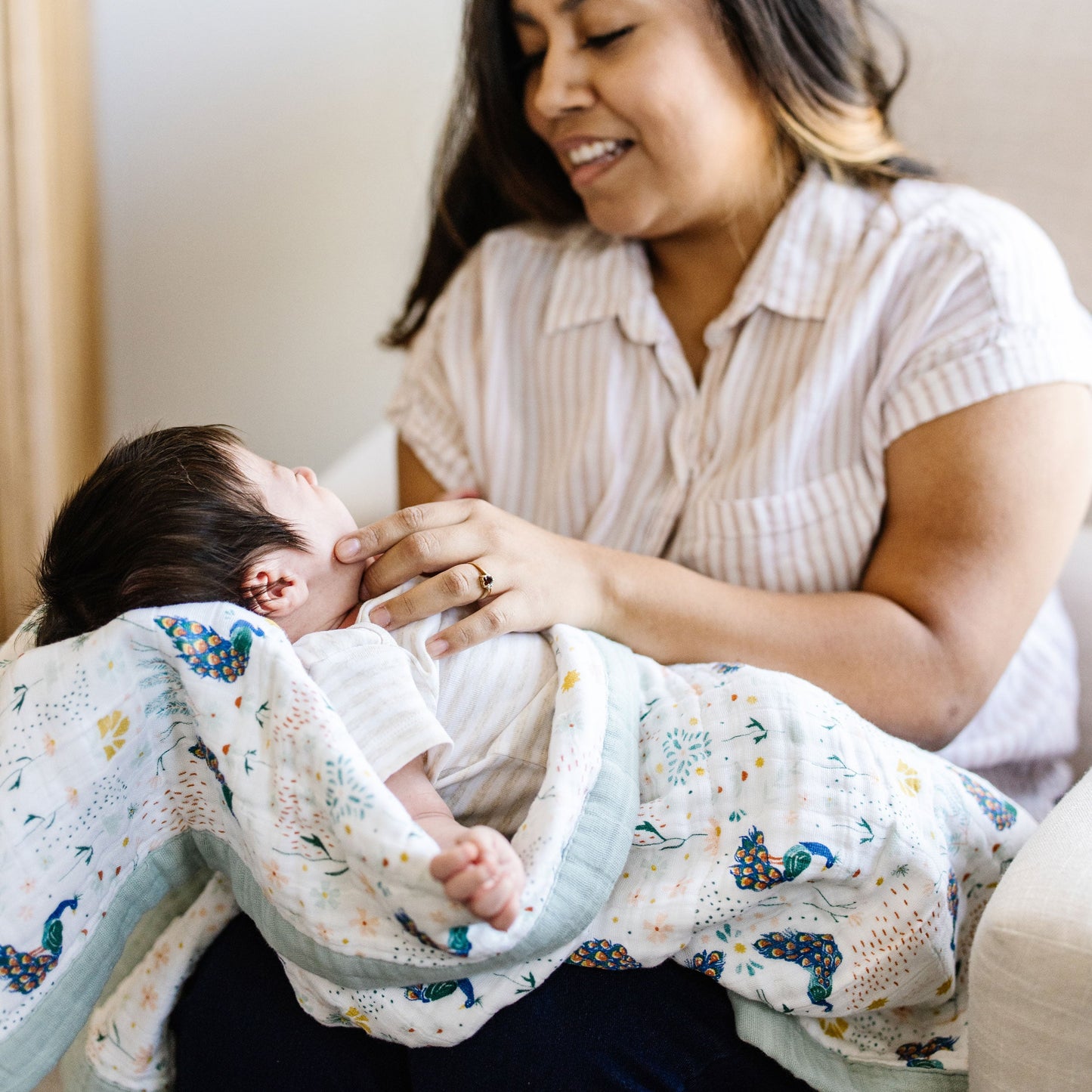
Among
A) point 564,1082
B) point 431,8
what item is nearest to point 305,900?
point 564,1082

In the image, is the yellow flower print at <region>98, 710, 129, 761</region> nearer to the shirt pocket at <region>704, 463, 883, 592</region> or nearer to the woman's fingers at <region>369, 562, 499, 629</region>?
the woman's fingers at <region>369, 562, 499, 629</region>

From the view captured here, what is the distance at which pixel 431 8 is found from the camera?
68.9 inches

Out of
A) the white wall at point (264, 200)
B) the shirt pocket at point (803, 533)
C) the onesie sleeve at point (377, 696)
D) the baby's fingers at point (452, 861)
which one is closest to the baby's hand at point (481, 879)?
the baby's fingers at point (452, 861)

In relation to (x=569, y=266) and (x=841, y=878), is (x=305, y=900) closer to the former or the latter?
(x=841, y=878)

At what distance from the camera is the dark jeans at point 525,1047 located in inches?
32.8

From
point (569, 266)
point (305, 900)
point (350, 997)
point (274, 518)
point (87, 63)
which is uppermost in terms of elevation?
point (87, 63)

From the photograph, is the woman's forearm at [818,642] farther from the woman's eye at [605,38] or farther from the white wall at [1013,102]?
the white wall at [1013,102]

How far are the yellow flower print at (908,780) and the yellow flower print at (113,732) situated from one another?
23.7 inches

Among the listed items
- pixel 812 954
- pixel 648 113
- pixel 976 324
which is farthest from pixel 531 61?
pixel 812 954

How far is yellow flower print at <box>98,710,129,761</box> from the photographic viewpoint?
796 millimetres

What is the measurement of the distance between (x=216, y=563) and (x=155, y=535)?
5 cm

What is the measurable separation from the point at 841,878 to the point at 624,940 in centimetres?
17

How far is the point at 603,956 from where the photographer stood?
854 millimetres

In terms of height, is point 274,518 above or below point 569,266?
below
